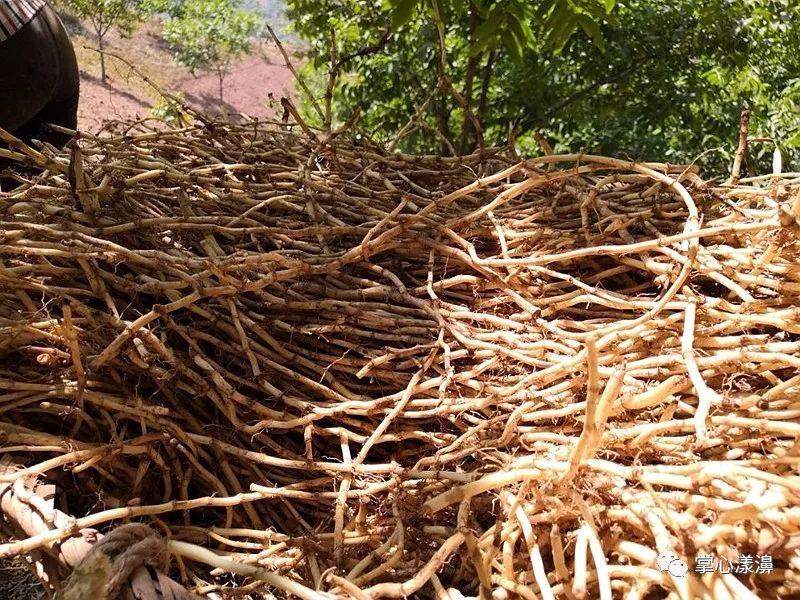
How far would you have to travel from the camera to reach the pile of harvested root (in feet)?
2.35

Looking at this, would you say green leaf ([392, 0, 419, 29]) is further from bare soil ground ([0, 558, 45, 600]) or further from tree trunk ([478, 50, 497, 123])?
bare soil ground ([0, 558, 45, 600])

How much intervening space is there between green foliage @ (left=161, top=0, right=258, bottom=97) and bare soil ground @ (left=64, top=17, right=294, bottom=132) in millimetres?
352

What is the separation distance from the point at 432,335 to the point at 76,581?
0.54 meters

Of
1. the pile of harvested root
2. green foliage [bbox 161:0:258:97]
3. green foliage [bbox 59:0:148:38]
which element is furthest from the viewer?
green foliage [bbox 161:0:258:97]

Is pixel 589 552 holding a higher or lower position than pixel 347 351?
lower

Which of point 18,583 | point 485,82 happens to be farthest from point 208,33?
point 18,583

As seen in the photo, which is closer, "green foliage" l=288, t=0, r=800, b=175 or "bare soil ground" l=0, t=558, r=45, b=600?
"bare soil ground" l=0, t=558, r=45, b=600

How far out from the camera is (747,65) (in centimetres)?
272

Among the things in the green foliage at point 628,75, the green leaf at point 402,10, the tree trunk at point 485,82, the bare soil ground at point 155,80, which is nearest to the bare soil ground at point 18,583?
the green leaf at point 402,10

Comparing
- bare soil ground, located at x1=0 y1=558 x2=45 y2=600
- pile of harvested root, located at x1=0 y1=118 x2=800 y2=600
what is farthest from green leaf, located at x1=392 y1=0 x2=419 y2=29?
bare soil ground, located at x1=0 y1=558 x2=45 y2=600

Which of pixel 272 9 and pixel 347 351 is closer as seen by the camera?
pixel 347 351

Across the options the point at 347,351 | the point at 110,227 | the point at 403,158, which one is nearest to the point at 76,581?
the point at 347,351

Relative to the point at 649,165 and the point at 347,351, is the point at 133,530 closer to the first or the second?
the point at 347,351

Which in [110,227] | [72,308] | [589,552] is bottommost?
[589,552]
